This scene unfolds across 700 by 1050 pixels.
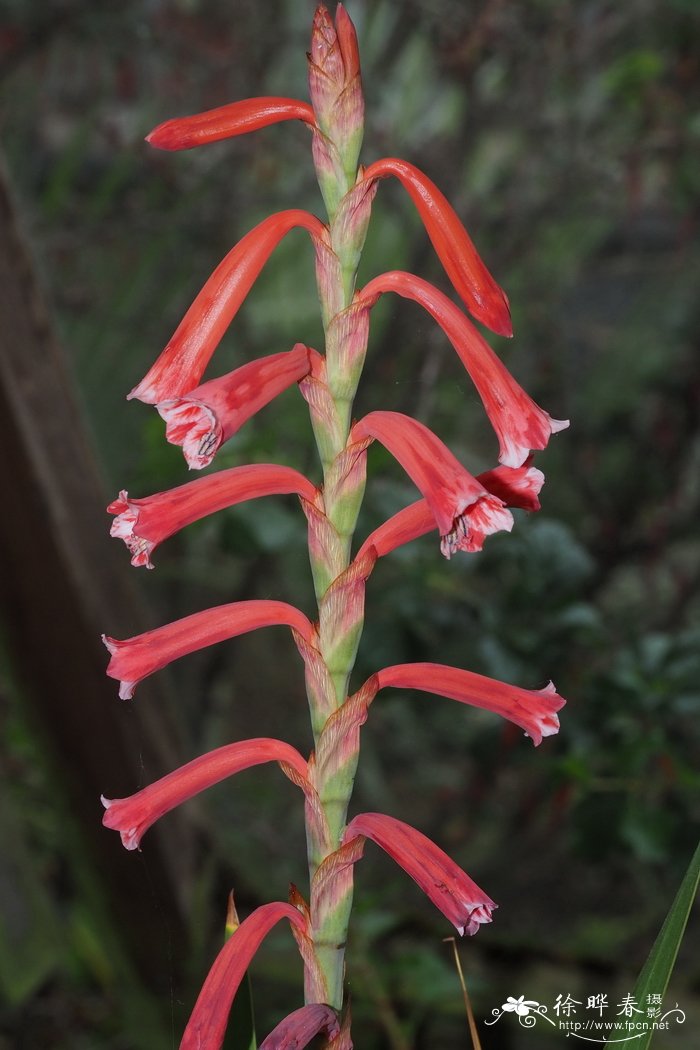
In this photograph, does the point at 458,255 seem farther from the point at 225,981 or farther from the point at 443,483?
the point at 225,981

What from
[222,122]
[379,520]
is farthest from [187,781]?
[379,520]

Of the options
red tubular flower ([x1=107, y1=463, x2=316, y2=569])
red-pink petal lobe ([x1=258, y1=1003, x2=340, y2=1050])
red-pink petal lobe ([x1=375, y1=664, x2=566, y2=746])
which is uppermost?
red tubular flower ([x1=107, y1=463, x2=316, y2=569])

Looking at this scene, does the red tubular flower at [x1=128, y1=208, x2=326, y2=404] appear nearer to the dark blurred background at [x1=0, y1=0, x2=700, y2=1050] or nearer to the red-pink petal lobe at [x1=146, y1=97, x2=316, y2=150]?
the red-pink petal lobe at [x1=146, y1=97, x2=316, y2=150]

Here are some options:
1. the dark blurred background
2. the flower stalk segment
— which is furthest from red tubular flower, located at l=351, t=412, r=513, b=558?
the dark blurred background

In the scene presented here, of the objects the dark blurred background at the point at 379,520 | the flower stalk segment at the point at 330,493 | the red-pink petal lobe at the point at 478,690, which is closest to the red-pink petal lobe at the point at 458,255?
the flower stalk segment at the point at 330,493

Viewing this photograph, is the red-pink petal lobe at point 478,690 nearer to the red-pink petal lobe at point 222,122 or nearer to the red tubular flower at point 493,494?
the red tubular flower at point 493,494

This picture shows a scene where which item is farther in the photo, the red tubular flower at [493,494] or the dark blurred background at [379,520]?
the dark blurred background at [379,520]

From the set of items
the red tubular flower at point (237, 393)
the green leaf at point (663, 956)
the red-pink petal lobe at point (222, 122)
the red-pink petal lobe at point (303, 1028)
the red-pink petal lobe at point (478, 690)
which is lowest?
the green leaf at point (663, 956)
